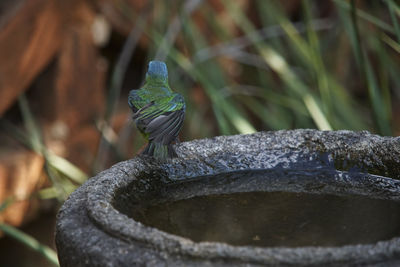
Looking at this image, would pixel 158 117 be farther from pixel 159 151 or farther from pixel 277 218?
pixel 277 218

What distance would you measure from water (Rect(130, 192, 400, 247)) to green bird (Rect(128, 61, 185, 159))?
4.1 inches

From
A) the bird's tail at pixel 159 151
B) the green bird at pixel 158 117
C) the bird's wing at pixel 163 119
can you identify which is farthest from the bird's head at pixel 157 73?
the bird's tail at pixel 159 151

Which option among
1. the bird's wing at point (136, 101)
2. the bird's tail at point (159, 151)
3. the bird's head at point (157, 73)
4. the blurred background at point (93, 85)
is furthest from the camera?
the blurred background at point (93, 85)

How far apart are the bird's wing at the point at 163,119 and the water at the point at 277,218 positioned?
122 millimetres

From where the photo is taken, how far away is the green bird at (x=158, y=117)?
1.17 meters

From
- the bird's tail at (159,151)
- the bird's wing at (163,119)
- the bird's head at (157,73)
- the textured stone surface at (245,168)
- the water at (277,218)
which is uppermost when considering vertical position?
the bird's head at (157,73)

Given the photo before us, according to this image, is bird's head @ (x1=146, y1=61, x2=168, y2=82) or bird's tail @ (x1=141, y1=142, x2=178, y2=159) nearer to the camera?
bird's tail @ (x1=141, y1=142, x2=178, y2=159)

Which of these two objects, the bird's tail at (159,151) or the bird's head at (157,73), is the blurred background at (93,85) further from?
the bird's tail at (159,151)

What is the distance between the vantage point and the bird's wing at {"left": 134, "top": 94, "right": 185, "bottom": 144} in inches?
46.3

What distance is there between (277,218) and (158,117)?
0.96 feet

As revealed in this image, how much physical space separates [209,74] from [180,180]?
0.96 metres

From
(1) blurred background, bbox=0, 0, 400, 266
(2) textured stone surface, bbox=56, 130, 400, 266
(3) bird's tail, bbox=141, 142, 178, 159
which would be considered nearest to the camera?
(2) textured stone surface, bbox=56, 130, 400, 266

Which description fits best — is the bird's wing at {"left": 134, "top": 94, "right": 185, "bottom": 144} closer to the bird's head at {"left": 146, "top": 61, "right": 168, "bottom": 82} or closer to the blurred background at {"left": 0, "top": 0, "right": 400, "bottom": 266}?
the bird's head at {"left": 146, "top": 61, "right": 168, "bottom": 82}

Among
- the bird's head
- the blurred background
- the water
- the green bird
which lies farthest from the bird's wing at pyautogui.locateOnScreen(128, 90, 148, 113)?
the blurred background
